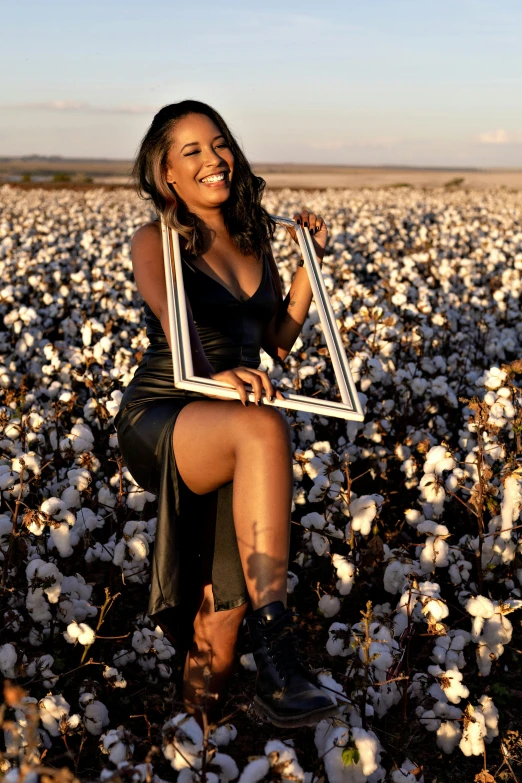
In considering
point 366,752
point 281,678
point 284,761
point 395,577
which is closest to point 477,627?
point 395,577

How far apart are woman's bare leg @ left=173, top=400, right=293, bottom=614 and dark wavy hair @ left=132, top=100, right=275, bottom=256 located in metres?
0.90

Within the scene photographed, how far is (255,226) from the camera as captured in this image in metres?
3.41

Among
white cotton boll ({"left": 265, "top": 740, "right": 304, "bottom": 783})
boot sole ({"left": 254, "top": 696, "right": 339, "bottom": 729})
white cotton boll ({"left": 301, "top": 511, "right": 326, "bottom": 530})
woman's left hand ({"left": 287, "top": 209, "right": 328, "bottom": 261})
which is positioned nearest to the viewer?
white cotton boll ({"left": 265, "top": 740, "right": 304, "bottom": 783})

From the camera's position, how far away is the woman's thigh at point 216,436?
247 centimetres

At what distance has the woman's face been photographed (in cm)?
320

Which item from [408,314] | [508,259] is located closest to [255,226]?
[408,314]

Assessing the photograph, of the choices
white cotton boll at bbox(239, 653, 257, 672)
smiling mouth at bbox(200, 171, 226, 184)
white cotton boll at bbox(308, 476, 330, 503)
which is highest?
smiling mouth at bbox(200, 171, 226, 184)

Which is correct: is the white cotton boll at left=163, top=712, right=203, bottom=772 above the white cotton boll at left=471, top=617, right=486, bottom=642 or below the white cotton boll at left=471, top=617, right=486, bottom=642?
above

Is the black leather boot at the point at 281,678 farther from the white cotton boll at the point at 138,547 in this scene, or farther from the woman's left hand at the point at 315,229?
the woman's left hand at the point at 315,229

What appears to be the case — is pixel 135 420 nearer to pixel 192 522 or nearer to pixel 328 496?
pixel 192 522

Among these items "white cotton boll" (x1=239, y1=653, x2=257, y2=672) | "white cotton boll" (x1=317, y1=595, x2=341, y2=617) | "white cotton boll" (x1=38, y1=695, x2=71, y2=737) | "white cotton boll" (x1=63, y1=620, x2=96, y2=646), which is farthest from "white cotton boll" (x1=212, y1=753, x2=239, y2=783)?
"white cotton boll" (x1=317, y1=595, x2=341, y2=617)

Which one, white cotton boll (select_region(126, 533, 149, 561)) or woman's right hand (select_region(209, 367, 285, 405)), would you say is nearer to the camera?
woman's right hand (select_region(209, 367, 285, 405))

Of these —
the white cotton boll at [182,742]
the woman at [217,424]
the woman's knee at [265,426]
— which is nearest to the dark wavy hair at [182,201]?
the woman at [217,424]

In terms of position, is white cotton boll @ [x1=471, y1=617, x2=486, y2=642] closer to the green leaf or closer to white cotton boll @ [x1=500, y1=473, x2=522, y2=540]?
white cotton boll @ [x1=500, y1=473, x2=522, y2=540]
